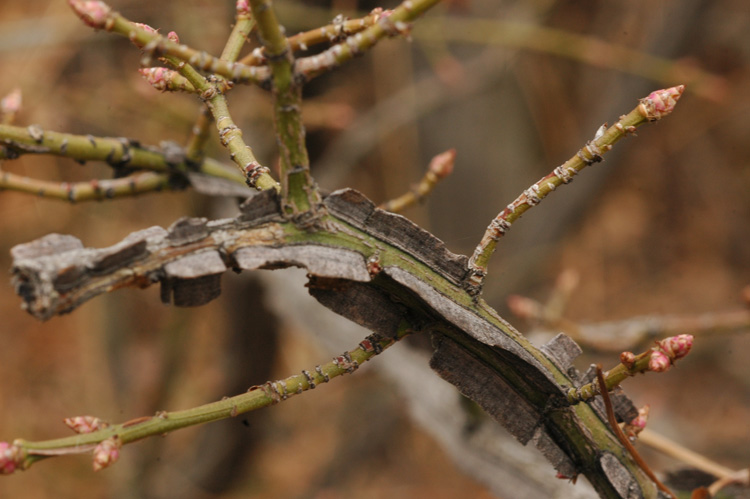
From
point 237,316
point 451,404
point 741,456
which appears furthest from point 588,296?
point 451,404

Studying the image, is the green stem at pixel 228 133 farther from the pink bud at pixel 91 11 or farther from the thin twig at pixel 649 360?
the thin twig at pixel 649 360

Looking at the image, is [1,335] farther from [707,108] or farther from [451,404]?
[707,108]

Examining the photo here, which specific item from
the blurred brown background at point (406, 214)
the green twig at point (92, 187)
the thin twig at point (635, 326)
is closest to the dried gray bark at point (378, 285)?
the green twig at point (92, 187)

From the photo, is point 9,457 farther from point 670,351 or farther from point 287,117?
point 670,351

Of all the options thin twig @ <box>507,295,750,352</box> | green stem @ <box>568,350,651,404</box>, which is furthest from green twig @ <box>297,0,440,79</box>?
thin twig @ <box>507,295,750,352</box>

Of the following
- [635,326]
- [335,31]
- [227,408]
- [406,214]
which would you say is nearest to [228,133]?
[335,31]

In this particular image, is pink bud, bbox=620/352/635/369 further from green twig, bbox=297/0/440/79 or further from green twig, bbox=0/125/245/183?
green twig, bbox=0/125/245/183
